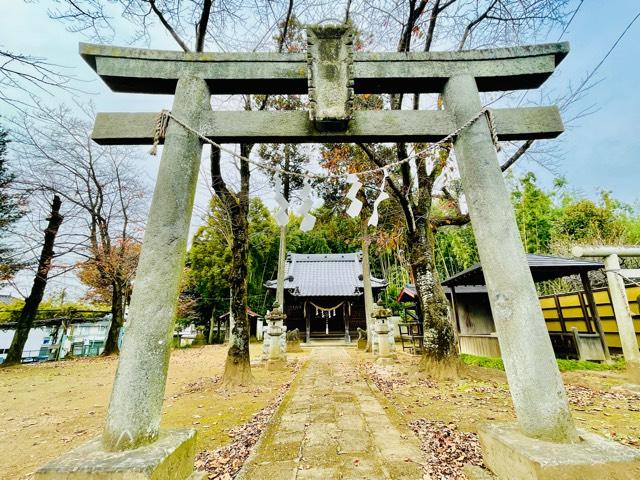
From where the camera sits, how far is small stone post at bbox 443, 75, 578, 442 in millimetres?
2182

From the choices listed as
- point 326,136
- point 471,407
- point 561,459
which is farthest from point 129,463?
point 471,407

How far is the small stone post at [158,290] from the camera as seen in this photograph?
2174 millimetres

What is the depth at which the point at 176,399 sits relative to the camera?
598 cm

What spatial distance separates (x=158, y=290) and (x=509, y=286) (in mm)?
2998

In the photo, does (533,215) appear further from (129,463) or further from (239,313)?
(129,463)

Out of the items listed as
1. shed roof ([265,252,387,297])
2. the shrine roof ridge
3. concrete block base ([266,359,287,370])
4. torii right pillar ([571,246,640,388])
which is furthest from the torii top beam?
shed roof ([265,252,387,297])

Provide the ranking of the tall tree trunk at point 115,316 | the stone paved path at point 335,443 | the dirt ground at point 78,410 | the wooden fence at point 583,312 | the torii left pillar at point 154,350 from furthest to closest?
the tall tree trunk at point 115,316
the wooden fence at point 583,312
the dirt ground at point 78,410
the stone paved path at point 335,443
the torii left pillar at point 154,350

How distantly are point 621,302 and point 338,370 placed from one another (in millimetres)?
6983

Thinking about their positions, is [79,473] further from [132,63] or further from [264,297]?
[264,297]

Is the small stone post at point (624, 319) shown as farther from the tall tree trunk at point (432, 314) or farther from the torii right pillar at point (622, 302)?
the tall tree trunk at point (432, 314)

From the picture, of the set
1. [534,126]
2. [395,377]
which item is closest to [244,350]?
[395,377]

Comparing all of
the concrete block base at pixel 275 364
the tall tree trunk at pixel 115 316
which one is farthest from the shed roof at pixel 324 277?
the concrete block base at pixel 275 364

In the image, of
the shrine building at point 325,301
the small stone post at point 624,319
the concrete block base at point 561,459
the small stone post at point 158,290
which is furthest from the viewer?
the shrine building at point 325,301

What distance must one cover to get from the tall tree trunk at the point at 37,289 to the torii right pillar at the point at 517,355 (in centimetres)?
1595
